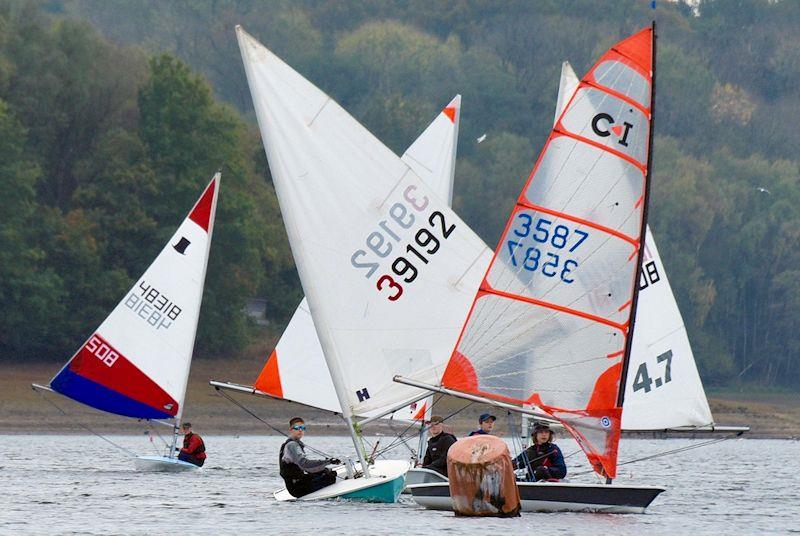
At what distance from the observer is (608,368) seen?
26.7 meters

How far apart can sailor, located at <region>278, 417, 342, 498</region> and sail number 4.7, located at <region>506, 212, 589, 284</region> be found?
428cm

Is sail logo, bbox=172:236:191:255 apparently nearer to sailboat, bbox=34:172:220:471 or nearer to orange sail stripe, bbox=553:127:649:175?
sailboat, bbox=34:172:220:471

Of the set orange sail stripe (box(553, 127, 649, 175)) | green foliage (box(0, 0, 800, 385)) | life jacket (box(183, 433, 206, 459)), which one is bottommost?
life jacket (box(183, 433, 206, 459))

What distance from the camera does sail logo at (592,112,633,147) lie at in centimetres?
2623

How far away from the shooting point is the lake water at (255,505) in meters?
25.8

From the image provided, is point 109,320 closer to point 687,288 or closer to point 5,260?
point 5,260

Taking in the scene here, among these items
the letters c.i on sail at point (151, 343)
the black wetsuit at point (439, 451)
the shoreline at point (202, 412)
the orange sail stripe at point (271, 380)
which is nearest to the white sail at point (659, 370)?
the black wetsuit at point (439, 451)

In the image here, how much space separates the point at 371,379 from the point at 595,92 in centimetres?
545

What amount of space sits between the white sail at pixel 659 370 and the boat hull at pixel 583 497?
331cm

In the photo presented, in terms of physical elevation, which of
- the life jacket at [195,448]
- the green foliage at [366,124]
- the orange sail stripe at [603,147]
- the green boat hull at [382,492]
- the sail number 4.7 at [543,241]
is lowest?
the green boat hull at [382,492]

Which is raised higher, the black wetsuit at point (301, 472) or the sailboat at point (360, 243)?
the sailboat at point (360, 243)

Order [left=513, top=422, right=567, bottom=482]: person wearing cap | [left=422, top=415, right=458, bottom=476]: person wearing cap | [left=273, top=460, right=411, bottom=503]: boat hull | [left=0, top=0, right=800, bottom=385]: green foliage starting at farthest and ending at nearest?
[left=0, top=0, right=800, bottom=385]: green foliage → [left=422, top=415, right=458, bottom=476]: person wearing cap → [left=273, top=460, right=411, bottom=503]: boat hull → [left=513, top=422, right=567, bottom=482]: person wearing cap

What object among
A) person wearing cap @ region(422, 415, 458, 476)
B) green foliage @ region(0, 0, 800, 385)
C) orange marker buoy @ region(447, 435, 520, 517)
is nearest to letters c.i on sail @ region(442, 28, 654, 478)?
orange marker buoy @ region(447, 435, 520, 517)

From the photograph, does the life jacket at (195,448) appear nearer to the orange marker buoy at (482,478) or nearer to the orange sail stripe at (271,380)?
the orange sail stripe at (271,380)
